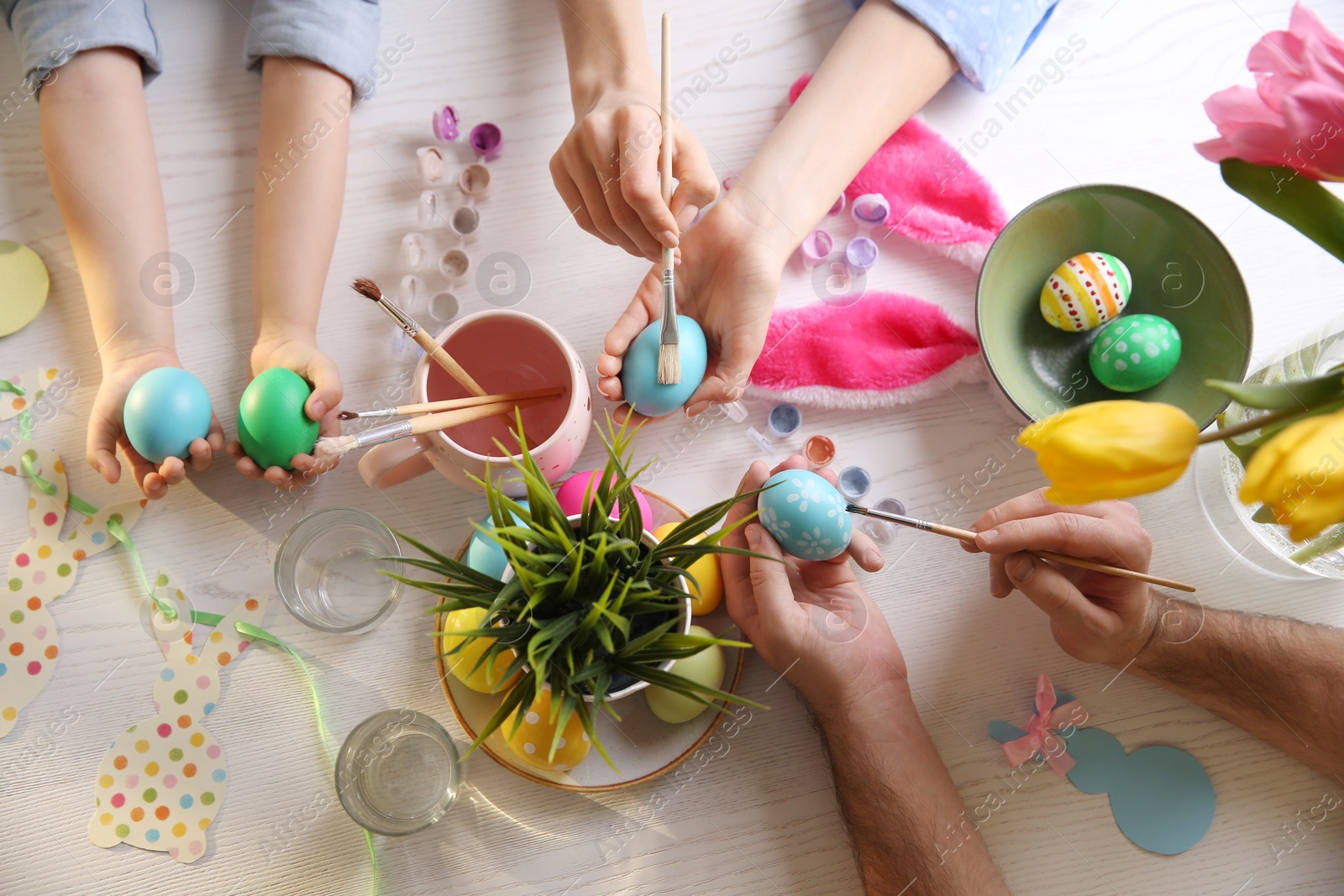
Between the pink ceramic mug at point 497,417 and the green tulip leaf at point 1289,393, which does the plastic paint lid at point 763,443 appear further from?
the green tulip leaf at point 1289,393

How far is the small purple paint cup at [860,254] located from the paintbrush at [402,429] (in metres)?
0.42

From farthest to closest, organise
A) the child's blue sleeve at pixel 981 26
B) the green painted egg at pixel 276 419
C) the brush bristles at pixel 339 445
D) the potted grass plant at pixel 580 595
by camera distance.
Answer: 1. the child's blue sleeve at pixel 981 26
2. the green painted egg at pixel 276 419
3. the brush bristles at pixel 339 445
4. the potted grass plant at pixel 580 595

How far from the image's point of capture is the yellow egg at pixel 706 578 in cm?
72

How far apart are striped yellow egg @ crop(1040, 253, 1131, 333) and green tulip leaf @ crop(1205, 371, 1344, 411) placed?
44 cm

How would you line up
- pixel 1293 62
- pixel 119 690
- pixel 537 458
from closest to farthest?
pixel 1293 62 → pixel 537 458 → pixel 119 690

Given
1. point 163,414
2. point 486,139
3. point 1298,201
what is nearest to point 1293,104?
point 1298,201

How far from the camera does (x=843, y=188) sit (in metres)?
0.84

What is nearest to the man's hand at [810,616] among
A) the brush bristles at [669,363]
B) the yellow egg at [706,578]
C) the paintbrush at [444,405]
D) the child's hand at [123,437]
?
the yellow egg at [706,578]

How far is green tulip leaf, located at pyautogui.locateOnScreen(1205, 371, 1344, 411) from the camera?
1.07ft

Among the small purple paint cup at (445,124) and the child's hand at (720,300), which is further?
the small purple paint cup at (445,124)

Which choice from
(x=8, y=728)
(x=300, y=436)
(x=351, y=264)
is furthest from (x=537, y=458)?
(x=8, y=728)

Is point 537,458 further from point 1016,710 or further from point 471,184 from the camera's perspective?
point 1016,710

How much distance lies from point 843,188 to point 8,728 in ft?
3.30

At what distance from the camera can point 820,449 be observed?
31.9 inches
